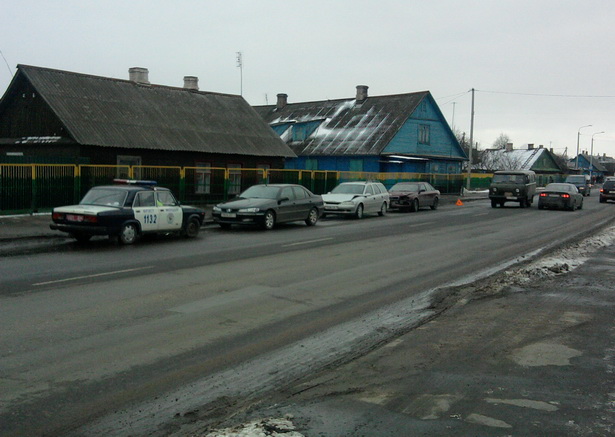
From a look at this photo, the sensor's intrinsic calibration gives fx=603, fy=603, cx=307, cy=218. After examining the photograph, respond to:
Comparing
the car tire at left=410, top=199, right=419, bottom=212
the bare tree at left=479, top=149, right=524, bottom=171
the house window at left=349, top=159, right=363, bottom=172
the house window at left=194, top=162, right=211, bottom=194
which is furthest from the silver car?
the bare tree at left=479, top=149, right=524, bottom=171

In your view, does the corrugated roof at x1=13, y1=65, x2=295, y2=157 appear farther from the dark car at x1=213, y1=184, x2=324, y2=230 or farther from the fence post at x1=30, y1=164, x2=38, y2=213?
the dark car at x1=213, y1=184, x2=324, y2=230

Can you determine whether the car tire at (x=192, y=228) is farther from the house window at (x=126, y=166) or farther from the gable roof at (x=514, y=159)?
the gable roof at (x=514, y=159)

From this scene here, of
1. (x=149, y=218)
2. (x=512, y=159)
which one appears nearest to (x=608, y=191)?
(x=149, y=218)

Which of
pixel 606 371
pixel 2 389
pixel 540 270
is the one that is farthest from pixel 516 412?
pixel 540 270

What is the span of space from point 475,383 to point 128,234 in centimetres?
1128

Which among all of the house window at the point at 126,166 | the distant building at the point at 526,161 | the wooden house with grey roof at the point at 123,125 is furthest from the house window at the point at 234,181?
the distant building at the point at 526,161

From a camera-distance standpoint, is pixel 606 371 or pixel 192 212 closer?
pixel 606 371

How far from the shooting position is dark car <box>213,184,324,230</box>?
19281 mm

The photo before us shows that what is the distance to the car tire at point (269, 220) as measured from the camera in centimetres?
1942

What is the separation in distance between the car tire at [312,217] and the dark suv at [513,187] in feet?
52.2

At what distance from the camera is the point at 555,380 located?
A: 5352mm

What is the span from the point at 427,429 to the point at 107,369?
296 cm

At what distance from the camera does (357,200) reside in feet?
85.6

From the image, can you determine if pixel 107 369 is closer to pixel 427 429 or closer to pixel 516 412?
pixel 427 429
